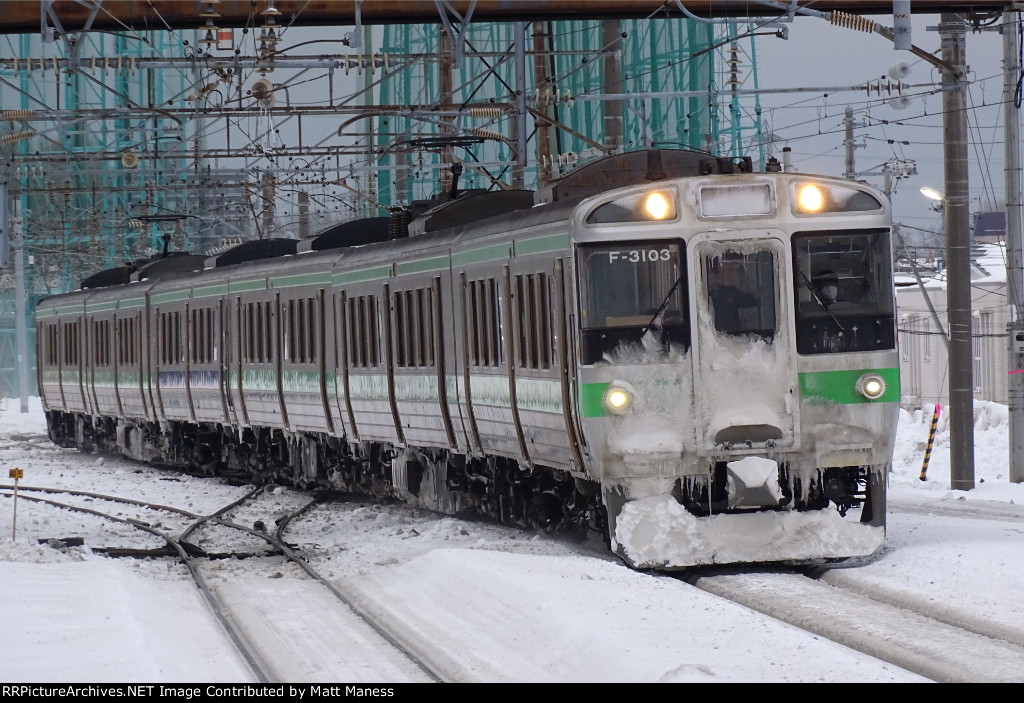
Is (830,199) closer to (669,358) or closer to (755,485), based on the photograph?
(669,358)

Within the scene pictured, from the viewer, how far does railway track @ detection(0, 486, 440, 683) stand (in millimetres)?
8781

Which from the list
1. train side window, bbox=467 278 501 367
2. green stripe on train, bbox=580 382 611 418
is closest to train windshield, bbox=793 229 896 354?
green stripe on train, bbox=580 382 611 418

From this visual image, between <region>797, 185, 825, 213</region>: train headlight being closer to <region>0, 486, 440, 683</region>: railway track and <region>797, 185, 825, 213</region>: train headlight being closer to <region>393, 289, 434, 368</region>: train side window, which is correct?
<region>0, 486, 440, 683</region>: railway track

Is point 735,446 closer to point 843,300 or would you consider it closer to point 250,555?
point 843,300

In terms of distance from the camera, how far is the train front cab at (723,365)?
1137cm

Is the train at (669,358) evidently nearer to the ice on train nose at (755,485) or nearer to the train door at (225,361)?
the ice on train nose at (755,485)

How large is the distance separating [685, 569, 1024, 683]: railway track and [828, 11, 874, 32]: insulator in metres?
8.27

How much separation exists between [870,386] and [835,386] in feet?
0.79

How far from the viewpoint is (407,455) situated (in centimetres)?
1695

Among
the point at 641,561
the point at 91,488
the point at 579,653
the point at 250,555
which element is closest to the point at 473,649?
the point at 579,653

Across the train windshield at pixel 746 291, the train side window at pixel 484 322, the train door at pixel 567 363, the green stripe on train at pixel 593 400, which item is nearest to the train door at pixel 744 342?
the train windshield at pixel 746 291

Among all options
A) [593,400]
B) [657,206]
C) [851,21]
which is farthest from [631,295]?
[851,21]

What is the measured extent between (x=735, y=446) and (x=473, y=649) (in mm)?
3174
